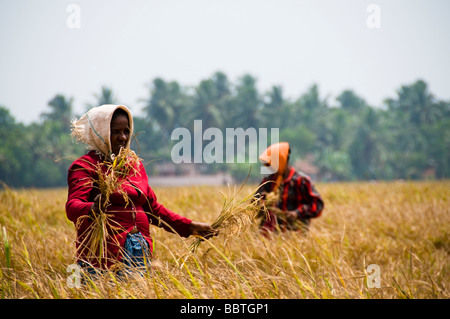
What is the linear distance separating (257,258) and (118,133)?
5.84 ft

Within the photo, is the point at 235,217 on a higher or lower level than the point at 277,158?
lower

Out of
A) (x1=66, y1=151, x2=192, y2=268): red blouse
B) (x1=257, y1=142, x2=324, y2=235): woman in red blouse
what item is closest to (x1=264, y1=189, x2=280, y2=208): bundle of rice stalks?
(x1=257, y1=142, x2=324, y2=235): woman in red blouse

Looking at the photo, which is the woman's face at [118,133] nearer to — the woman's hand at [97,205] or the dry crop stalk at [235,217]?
the woman's hand at [97,205]

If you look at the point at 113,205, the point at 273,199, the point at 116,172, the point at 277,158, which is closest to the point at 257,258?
the point at 273,199

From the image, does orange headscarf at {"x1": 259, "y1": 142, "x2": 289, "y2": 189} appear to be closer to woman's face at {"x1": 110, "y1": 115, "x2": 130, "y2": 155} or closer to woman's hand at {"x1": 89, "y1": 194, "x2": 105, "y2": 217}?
woman's face at {"x1": 110, "y1": 115, "x2": 130, "y2": 155}

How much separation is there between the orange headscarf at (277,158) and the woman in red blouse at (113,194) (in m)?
1.57

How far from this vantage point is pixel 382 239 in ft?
13.9

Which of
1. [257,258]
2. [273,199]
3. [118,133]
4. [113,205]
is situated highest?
[118,133]

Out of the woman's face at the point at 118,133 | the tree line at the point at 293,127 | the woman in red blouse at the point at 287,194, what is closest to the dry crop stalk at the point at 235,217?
the woman's face at the point at 118,133

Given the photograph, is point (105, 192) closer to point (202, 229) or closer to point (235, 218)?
point (202, 229)

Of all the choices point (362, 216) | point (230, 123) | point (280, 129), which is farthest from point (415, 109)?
point (362, 216)

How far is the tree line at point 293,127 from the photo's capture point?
41.6m

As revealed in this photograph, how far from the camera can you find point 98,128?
1.82m
